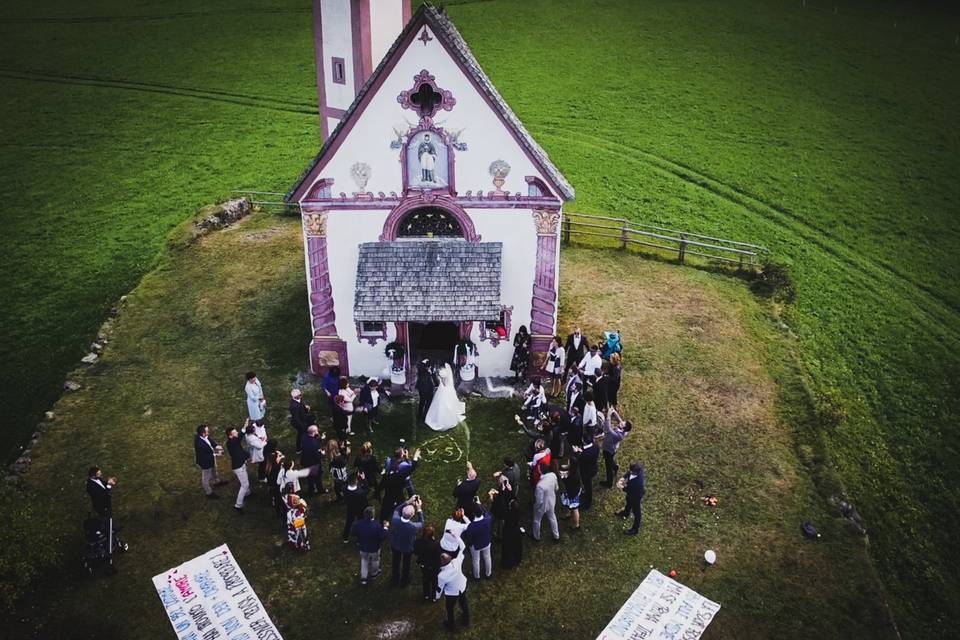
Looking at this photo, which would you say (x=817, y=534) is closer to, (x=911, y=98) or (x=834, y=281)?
(x=834, y=281)

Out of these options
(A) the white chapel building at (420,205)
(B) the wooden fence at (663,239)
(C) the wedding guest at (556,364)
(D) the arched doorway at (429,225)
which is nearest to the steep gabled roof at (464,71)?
(A) the white chapel building at (420,205)

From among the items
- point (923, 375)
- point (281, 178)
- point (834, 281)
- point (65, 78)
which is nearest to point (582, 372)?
point (923, 375)

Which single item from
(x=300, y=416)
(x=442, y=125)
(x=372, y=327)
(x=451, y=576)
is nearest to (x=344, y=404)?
(x=300, y=416)

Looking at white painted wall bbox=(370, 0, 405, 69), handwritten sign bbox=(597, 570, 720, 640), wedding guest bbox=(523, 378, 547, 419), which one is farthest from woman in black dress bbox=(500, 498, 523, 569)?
white painted wall bbox=(370, 0, 405, 69)

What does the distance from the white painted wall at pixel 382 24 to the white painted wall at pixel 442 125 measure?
153 inches

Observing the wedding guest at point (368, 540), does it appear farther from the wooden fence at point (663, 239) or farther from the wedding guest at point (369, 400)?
the wooden fence at point (663, 239)

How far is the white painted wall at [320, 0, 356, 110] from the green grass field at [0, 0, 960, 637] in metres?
7.18

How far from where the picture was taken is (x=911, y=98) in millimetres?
40625

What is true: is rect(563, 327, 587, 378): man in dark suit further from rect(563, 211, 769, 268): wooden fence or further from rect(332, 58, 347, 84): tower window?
rect(332, 58, 347, 84): tower window

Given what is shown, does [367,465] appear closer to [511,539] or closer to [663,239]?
[511,539]

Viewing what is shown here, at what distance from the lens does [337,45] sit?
2133 centimetres

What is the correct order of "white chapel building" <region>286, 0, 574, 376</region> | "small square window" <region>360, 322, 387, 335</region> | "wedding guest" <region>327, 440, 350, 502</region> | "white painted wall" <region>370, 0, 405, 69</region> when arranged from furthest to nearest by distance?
"white painted wall" <region>370, 0, 405, 69</region> → "small square window" <region>360, 322, 387, 335</region> → "white chapel building" <region>286, 0, 574, 376</region> → "wedding guest" <region>327, 440, 350, 502</region>

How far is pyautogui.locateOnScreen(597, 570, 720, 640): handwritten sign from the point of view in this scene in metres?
14.3

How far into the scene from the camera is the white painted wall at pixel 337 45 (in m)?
20.9
